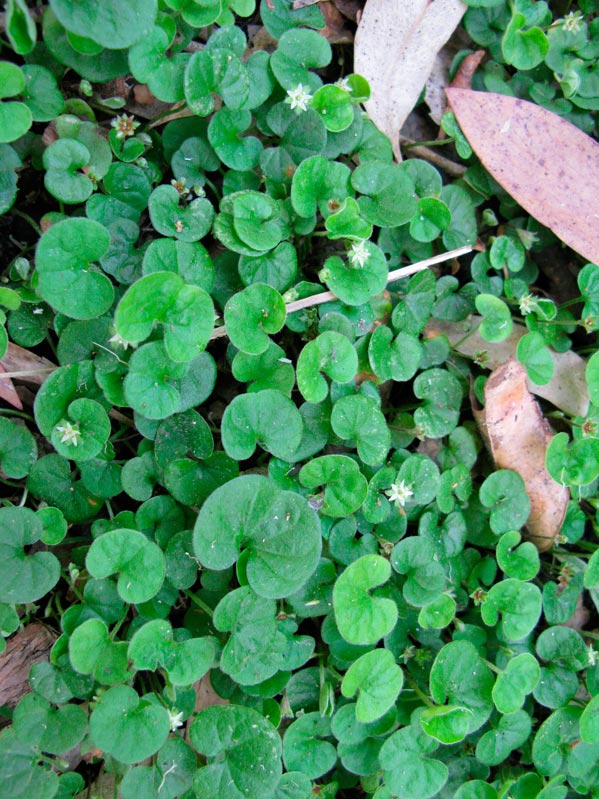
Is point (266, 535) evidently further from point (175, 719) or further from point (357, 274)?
point (357, 274)

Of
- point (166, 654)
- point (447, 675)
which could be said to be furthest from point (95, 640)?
point (447, 675)

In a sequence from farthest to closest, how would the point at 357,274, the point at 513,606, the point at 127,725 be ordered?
the point at 513,606 < the point at 357,274 < the point at 127,725

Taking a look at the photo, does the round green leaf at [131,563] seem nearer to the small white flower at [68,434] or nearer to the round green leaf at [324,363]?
the small white flower at [68,434]

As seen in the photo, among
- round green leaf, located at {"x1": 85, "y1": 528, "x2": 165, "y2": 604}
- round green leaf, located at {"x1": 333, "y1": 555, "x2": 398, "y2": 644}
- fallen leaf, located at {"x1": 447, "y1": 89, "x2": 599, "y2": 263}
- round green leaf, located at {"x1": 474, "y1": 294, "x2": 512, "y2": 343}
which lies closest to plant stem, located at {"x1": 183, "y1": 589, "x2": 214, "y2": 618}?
round green leaf, located at {"x1": 85, "y1": 528, "x2": 165, "y2": 604}

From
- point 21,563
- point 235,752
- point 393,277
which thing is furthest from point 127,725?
point 393,277

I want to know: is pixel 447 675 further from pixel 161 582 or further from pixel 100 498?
pixel 100 498

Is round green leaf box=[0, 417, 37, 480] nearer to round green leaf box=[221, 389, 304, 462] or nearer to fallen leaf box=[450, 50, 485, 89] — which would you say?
round green leaf box=[221, 389, 304, 462]

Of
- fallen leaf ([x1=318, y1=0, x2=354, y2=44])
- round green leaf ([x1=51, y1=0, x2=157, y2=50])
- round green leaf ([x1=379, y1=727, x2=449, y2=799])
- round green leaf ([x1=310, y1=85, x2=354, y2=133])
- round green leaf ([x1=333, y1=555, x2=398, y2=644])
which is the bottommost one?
round green leaf ([x1=379, y1=727, x2=449, y2=799])
